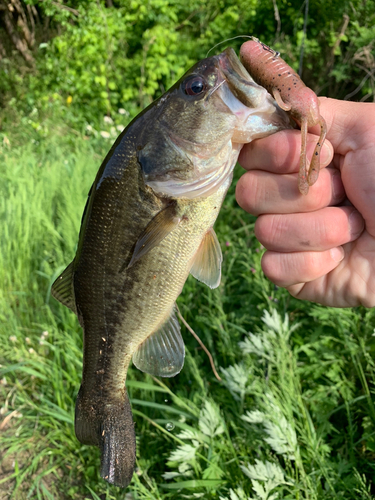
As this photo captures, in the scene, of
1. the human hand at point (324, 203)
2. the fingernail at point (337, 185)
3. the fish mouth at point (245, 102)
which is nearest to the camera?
the fish mouth at point (245, 102)

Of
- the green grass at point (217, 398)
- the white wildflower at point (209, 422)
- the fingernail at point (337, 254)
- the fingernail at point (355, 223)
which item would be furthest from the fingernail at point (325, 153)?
the white wildflower at point (209, 422)

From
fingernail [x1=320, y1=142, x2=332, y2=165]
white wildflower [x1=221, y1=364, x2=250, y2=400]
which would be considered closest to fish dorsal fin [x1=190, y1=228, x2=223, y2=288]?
fingernail [x1=320, y1=142, x2=332, y2=165]

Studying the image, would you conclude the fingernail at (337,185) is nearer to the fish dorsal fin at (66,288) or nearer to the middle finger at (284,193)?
the middle finger at (284,193)

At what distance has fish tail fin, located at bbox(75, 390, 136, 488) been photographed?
1477 millimetres

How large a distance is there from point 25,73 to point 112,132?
5246 millimetres

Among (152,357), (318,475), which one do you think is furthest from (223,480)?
(152,357)

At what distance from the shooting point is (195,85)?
4.11 ft

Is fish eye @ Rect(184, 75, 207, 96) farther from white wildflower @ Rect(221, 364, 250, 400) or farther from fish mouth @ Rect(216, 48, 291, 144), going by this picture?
white wildflower @ Rect(221, 364, 250, 400)

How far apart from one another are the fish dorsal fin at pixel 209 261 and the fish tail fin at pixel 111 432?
60cm

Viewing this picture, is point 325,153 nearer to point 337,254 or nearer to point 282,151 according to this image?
point 282,151

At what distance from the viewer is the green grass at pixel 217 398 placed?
164 cm

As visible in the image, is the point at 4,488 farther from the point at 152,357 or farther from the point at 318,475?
the point at 318,475

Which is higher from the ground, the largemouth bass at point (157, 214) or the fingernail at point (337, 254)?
the largemouth bass at point (157, 214)

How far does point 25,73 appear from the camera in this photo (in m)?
9.14
